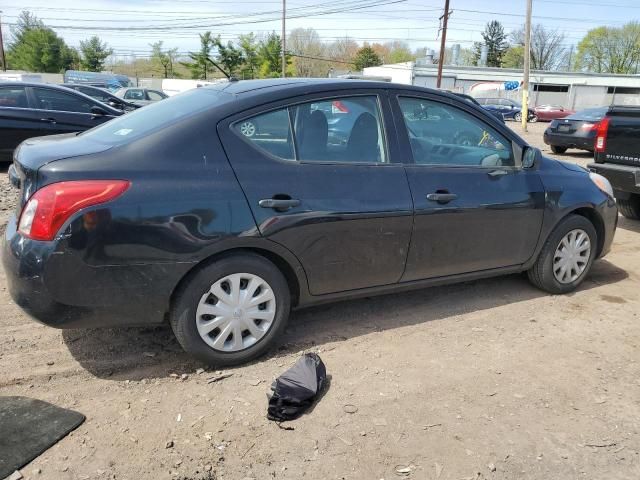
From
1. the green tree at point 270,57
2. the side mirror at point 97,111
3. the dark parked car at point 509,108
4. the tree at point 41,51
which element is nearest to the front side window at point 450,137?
the side mirror at point 97,111

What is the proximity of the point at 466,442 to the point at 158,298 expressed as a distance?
1740 millimetres

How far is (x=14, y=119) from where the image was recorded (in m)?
9.04

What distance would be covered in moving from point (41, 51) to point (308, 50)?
35.1 metres

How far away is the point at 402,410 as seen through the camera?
2939 mm

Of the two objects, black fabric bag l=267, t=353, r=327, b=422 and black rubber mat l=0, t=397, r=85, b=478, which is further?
black fabric bag l=267, t=353, r=327, b=422

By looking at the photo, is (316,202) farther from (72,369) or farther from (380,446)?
(72,369)

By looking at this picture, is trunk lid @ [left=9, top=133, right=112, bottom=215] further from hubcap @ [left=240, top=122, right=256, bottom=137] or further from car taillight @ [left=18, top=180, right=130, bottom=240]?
hubcap @ [left=240, top=122, right=256, bottom=137]

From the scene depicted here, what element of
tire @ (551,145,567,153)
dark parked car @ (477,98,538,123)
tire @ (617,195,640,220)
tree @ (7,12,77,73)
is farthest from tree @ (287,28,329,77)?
tire @ (617,195,640,220)

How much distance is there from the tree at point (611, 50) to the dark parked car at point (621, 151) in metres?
78.8

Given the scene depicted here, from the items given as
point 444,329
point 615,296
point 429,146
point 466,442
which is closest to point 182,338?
point 466,442

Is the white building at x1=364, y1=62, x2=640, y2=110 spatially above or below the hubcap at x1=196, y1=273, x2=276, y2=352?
above

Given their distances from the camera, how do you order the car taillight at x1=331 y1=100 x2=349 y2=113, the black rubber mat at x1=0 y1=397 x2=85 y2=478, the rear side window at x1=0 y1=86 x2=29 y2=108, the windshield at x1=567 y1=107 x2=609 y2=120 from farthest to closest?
the windshield at x1=567 y1=107 x2=609 y2=120
the rear side window at x1=0 y1=86 x2=29 y2=108
the car taillight at x1=331 y1=100 x2=349 y2=113
the black rubber mat at x1=0 y1=397 x2=85 y2=478

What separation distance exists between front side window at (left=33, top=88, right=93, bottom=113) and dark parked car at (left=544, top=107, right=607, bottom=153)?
1171 centimetres

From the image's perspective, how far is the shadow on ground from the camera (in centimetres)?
331
